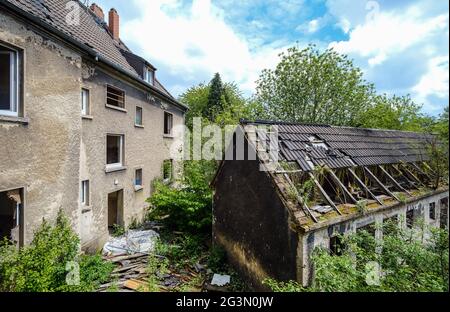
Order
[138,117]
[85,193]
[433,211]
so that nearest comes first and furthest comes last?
[85,193], [433,211], [138,117]

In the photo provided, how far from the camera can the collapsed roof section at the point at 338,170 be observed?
652 centimetres

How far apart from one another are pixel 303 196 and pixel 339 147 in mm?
3739

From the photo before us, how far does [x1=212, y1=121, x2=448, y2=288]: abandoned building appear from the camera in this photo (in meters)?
6.14

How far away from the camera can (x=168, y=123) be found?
17.9 meters

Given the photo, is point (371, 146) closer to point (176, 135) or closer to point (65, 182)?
point (65, 182)

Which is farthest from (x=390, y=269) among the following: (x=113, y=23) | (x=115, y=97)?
(x=113, y=23)

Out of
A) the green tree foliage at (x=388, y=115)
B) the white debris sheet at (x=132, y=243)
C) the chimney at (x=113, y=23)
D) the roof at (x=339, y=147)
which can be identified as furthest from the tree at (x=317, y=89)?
the white debris sheet at (x=132, y=243)

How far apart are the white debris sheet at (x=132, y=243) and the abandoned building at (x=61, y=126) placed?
1.93 ft

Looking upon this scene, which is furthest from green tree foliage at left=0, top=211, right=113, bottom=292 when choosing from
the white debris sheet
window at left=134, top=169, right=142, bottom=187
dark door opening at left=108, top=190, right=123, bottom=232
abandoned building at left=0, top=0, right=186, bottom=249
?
window at left=134, top=169, right=142, bottom=187

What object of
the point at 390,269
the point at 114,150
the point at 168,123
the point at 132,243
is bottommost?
the point at 132,243

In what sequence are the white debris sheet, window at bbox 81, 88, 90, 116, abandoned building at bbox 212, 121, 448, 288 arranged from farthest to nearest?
the white debris sheet
window at bbox 81, 88, 90, 116
abandoned building at bbox 212, 121, 448, 288

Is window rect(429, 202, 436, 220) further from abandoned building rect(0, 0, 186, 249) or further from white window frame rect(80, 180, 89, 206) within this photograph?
white window frame rect(80, 180, 89, 206)

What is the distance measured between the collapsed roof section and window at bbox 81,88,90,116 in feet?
21.3

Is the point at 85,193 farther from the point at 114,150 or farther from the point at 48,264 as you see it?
the point at 48,264
